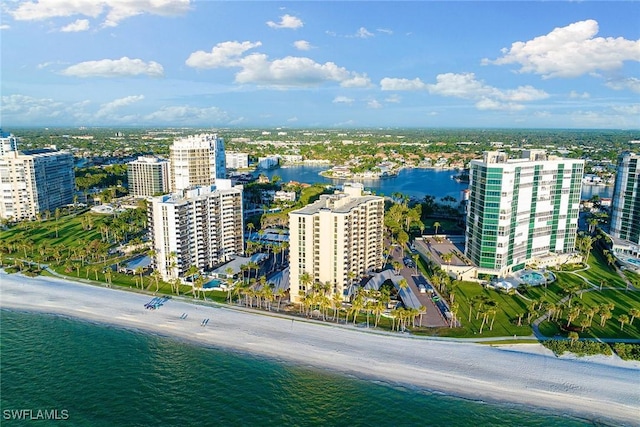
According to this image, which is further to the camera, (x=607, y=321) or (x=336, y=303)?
(x=607, y=321)

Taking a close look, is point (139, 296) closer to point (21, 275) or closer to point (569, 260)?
point (21, 275)

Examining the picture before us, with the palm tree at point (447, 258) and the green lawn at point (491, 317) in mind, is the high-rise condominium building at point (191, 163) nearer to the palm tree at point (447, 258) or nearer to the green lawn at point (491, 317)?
the palm tree at point (447, 258)

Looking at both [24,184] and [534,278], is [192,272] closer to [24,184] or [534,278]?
[534,278]

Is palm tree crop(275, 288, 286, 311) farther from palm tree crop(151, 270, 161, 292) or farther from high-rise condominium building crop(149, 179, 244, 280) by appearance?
palm tree crop(151, 270, 161, 292)

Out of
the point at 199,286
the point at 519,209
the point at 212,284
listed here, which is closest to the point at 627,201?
the point at 519,209

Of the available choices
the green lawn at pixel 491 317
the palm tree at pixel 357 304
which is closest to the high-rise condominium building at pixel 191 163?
the palm tree at pixel 357 304

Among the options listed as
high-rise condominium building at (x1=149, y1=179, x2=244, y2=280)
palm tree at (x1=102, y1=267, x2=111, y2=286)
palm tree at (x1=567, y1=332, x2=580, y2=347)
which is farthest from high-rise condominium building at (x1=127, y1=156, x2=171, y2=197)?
palm tree at (x1=567, y1=332, x2=580, y2=347)
